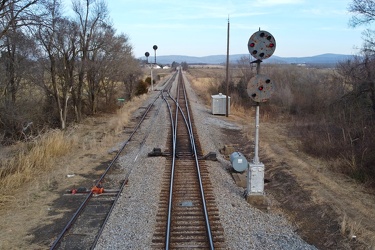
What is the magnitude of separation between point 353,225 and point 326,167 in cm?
605

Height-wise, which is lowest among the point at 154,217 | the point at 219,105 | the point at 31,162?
the point at 154,217

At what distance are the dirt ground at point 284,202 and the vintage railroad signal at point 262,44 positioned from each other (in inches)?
153

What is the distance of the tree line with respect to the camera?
18125 mm

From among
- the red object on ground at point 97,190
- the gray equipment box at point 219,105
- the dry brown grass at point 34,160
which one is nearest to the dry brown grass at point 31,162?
the dry brown grass at point 34,160

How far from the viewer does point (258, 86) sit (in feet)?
29.8

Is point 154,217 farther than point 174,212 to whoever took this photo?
No

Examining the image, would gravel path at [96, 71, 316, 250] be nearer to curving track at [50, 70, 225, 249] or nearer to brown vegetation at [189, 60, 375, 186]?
curving track at [50, 70, 225, 249]

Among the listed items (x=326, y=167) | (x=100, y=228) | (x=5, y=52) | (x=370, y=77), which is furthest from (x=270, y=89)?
(x=5, y=52)

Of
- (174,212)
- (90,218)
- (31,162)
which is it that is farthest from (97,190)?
(31,162)

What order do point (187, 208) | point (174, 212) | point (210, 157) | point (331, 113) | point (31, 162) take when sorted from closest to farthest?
point (174, 212) → point (187, 208) → point (31, 162) → point (210, 157) → point (331, 113)

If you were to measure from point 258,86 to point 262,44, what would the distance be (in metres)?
1.00

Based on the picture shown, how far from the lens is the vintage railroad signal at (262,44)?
8.81 m

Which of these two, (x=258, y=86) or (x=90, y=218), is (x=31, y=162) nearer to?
(x=90, y=218)

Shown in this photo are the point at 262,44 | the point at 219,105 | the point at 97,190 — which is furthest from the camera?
the point at 219,105
